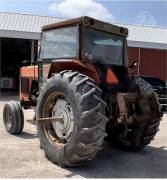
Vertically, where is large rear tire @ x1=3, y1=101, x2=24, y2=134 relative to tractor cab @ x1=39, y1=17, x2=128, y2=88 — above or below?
below

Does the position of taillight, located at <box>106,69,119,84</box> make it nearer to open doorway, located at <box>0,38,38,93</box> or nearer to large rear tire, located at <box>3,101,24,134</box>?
large rear tire, located at <box>3,101,24,134</box>

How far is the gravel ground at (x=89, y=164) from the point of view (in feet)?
18.3

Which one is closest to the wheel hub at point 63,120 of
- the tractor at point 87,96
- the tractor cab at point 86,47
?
the tractor at point 87,96

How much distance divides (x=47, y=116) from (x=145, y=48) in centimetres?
1795

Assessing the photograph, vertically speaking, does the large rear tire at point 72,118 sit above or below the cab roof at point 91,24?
below

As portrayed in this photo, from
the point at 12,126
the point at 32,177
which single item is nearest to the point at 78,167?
the point at 32,177

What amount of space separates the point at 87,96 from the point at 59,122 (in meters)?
1.01

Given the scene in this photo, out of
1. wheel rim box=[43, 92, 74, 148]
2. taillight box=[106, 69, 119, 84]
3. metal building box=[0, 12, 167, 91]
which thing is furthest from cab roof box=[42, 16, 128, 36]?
metal building box=[0, 12, 167, 91]

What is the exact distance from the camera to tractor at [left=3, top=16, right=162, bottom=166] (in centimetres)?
539

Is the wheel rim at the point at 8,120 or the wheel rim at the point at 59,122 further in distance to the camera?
the wheel rim at the point at 8,120

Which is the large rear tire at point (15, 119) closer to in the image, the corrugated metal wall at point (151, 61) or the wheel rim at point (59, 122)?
the wheel rim at point (59, 122)

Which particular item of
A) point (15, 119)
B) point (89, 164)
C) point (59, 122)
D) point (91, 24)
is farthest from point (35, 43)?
point (89, 164)

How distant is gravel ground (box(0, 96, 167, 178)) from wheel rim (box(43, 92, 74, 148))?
1.34 feet

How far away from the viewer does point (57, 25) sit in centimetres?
686
